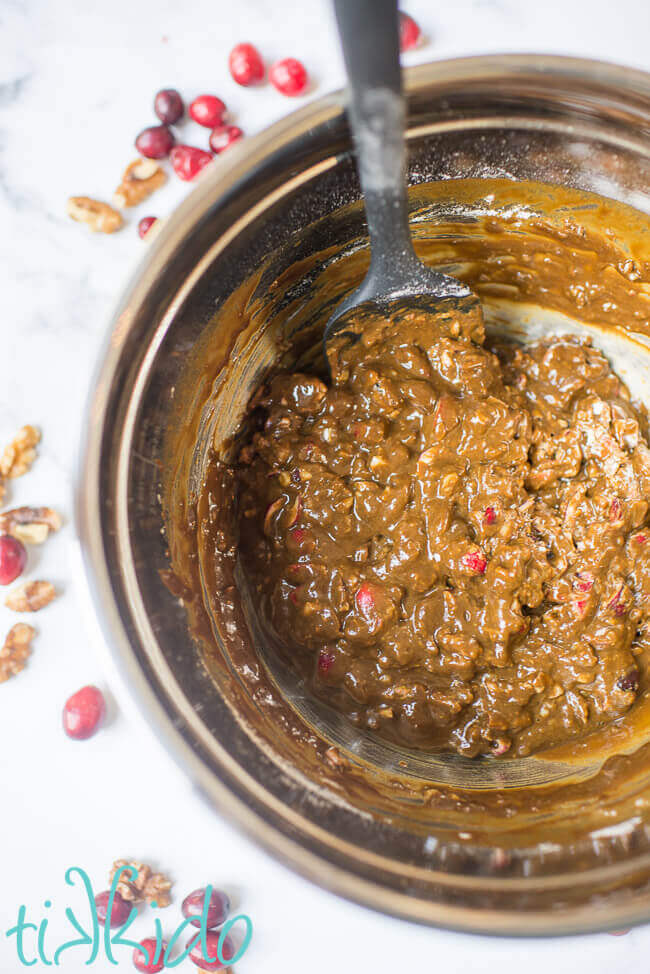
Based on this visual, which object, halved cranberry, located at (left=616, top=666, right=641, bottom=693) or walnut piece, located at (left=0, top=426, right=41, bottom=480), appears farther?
walnut piece, located at (left=0, top=426, right=41, bottom=480)

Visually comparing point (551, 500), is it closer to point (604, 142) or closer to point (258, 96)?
point (604, 142)

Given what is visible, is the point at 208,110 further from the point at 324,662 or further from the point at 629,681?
the point at 629,681

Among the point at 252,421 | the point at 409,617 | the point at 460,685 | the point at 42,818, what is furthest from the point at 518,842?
the point at 42,818

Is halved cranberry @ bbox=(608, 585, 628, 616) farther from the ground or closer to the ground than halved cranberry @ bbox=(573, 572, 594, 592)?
closer to the ground

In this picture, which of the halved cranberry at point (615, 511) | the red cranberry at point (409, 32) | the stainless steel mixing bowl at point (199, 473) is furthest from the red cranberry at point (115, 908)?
the red cranberry at point (409, 32)

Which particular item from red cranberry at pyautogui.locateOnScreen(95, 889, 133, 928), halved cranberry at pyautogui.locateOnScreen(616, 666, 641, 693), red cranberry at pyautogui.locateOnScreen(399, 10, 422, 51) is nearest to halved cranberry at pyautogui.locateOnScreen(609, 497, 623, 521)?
halved cranberry at pyautogui.locateOnScreen(616, 666, 641, 693)

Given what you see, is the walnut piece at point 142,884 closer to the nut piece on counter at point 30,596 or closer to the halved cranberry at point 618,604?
the nut piece on counter at point 30,596

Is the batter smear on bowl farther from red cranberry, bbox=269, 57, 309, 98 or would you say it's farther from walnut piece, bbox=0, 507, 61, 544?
red cranberry, bbox=269, 57, 309, 98
